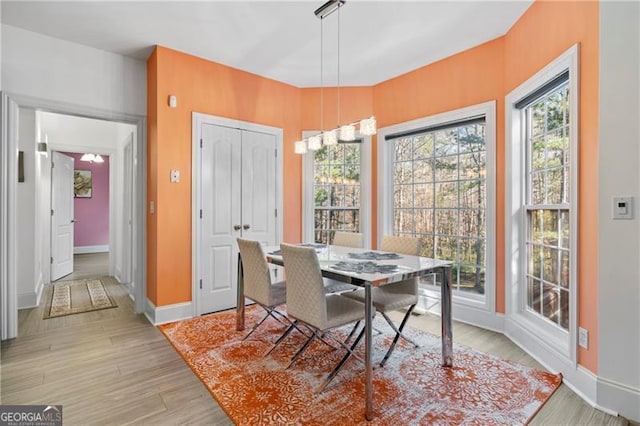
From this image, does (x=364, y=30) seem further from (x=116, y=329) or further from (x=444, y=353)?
(x=116, y=329)

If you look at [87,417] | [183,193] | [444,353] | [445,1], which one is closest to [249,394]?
[87,417]

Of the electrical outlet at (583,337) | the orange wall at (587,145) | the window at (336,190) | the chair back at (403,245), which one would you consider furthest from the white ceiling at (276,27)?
the electrical outlet at (583,337)

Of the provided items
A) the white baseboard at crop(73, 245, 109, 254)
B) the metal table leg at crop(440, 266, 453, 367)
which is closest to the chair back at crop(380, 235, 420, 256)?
the metal table leg at crop(440, 266, 453, 367)

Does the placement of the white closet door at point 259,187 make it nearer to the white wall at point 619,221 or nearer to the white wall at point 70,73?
the white wall at point 70,73

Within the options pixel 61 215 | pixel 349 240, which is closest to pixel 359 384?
pixel 349 240

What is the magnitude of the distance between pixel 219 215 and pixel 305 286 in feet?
6.53

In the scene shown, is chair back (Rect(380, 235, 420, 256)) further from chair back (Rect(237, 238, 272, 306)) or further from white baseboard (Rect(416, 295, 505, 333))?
chair back (Rect(237, 238, 272, 306))

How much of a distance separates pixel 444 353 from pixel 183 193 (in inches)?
114

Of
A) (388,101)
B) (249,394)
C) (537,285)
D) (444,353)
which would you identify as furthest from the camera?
(388,101)

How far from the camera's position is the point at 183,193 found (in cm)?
346

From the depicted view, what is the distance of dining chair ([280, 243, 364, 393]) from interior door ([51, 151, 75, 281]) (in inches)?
190

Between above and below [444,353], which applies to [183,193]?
above

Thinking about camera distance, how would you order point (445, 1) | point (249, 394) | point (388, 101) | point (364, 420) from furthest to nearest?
point (388, 101)
point (445, 1)
point (249, 394)
point (364, 420)

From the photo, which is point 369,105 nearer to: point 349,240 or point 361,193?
point 361,193
